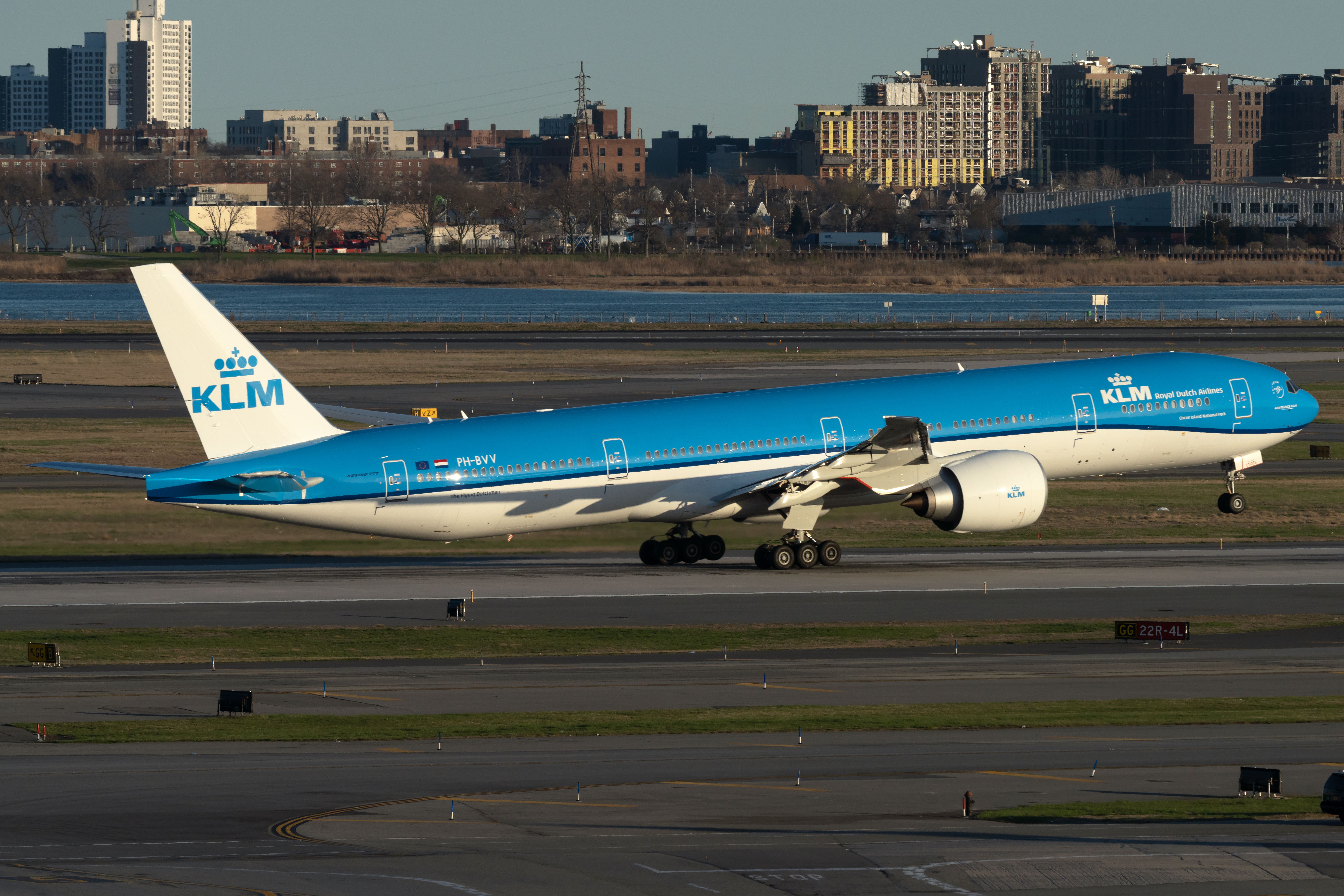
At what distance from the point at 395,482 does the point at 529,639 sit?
695 cm

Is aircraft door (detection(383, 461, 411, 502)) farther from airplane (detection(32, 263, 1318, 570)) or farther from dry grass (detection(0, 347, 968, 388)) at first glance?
dry grass (detection(0, 347, 968, 388))

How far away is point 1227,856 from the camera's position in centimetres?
2058

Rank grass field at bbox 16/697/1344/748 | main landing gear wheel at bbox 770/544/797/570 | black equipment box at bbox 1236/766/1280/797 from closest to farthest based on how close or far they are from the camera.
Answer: black equipment box at bbox 1236/766/1280/797 < grass field at bbox 16/697/1344/748 < main landing gear wheel at bbox 770/544/797/570

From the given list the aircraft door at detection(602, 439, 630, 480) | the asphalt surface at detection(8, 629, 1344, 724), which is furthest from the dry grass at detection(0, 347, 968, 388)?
the asphalt surface at detection(8, 629, 1344, 724)

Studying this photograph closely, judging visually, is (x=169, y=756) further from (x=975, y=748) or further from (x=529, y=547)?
(x=529, y=547)

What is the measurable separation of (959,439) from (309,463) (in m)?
17.8

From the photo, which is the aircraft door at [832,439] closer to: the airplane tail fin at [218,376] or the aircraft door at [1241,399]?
the aircraft door at [1241,399]

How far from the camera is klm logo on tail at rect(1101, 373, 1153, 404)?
1948 inches

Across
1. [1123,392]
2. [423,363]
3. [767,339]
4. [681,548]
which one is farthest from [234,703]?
[767,339]

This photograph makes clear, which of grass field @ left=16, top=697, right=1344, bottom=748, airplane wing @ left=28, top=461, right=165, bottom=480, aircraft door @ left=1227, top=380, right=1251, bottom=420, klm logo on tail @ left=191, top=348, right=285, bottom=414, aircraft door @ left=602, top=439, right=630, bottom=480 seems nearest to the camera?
grass field @ left=16, top=697, right=1344, bottom=748

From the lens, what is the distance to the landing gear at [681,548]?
4781cm

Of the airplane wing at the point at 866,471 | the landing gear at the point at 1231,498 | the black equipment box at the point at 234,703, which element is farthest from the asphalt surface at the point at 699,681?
the landing gear at the point at 1231,498

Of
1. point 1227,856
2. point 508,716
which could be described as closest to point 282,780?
point 508,716

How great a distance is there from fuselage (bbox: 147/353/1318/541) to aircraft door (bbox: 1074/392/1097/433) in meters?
0.04
